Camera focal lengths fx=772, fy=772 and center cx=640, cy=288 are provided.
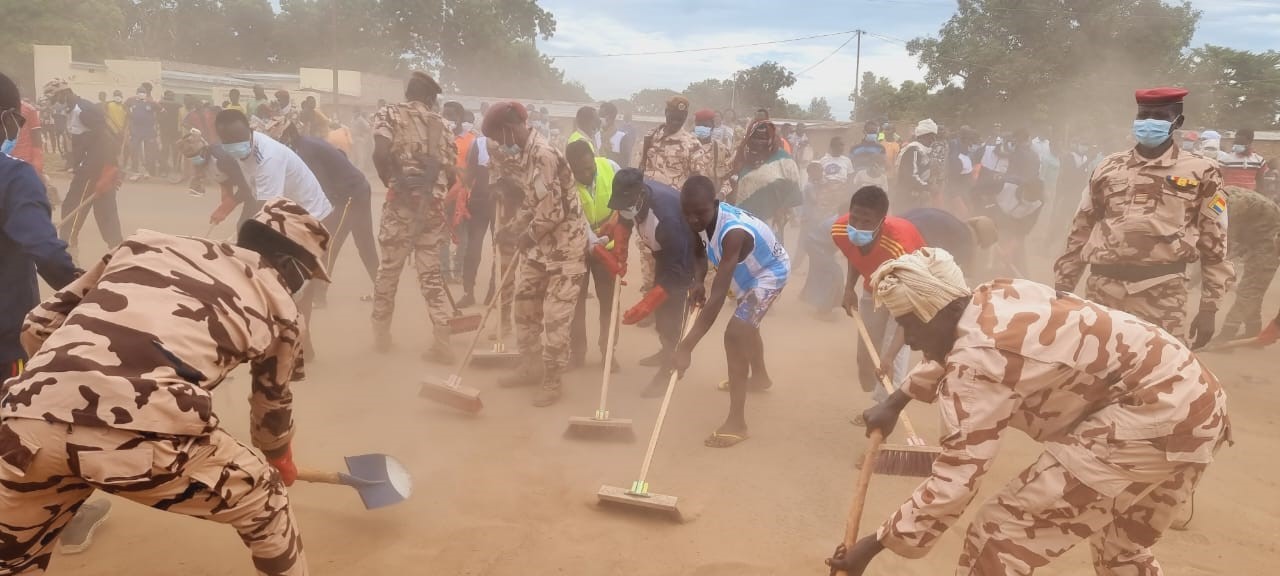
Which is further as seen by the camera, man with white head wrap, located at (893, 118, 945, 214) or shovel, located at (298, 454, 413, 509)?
man with white head wrap, located at (893, 118, 945, 214)

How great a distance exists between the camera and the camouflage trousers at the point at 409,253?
6266mm

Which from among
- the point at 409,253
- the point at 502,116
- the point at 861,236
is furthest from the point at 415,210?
the point at 861,236

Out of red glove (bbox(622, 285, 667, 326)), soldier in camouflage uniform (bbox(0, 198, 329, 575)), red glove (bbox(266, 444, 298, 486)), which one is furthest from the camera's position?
red glove (bbox(622, 285, 667, 326))

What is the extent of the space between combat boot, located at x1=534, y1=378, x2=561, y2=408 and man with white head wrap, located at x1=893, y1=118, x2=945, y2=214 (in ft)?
19.1

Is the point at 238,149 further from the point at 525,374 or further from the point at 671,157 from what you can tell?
the point at 671,157

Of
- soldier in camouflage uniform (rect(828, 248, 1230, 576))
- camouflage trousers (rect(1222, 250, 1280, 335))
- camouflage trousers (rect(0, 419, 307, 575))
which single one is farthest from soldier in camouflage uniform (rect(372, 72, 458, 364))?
camouflage trousers (rect(1222, 250, 1280, 335))

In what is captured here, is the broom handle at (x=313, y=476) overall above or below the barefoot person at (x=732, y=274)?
below

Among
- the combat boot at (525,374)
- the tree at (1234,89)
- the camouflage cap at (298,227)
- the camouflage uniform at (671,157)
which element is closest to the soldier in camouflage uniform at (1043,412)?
the camouflage cap at (298,227)

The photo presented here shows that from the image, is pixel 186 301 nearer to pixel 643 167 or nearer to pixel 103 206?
pixel 643 167

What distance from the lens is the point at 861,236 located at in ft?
15.8

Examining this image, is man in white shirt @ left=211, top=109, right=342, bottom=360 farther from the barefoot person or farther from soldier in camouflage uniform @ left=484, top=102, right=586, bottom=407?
the barefoot person

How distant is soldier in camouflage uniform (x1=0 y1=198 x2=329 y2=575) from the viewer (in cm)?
197

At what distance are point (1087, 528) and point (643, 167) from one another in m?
6.30

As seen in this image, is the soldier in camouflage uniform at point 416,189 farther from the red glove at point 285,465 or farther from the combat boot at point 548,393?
the red glove at point 285,465
